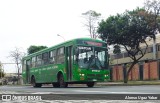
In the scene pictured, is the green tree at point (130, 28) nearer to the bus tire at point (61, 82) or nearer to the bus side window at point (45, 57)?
the bus side window at point (45, 57)

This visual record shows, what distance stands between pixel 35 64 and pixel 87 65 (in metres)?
7.99

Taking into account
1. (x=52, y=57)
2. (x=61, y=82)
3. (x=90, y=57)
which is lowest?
(x=61, y=82)

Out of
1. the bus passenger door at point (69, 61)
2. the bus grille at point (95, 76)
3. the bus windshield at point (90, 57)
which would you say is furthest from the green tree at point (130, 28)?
the bus passenger door at point (69, 61)

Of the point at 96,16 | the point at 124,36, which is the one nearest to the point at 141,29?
the point at 124,36

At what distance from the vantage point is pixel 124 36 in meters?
37.5

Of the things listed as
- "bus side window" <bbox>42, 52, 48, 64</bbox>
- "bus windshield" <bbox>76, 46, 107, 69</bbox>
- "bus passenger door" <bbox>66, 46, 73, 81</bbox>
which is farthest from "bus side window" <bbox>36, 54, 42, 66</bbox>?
"bus windshield" <bbox>76, 46, 107, 69</bbox>

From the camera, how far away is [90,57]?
20.8 m

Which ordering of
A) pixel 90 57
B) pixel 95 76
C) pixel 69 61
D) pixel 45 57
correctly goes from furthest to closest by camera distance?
pixel 45 57
pixel 69 61
pixel 95 76
pixel 90 57

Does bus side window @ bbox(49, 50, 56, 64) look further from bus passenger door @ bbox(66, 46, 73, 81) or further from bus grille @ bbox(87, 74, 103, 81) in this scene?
bus grille @ bbox(87, 74, 103, 81)

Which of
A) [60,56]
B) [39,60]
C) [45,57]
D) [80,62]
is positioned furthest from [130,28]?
[80,62]

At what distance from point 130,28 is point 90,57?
17257mm

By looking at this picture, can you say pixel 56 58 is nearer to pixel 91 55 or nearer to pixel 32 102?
pixel 91 55

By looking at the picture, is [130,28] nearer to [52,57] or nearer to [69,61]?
[52,57]

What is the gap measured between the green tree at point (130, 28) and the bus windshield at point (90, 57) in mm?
16075
